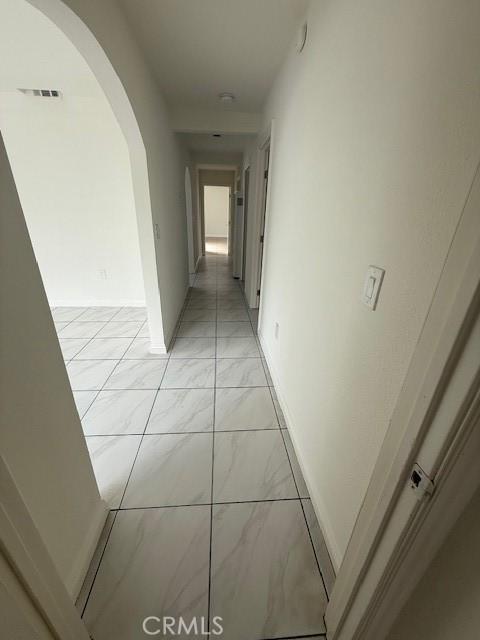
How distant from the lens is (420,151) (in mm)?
630

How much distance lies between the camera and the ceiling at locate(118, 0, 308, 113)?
1405 millimetres

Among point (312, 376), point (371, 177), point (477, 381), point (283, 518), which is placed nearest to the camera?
point (477, 381)

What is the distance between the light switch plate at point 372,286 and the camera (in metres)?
0.78

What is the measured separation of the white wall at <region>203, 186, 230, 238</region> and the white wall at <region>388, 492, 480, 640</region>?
38.4 feet

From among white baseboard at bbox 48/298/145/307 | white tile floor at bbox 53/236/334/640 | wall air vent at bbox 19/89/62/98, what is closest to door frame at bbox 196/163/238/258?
wall air vent at bbox 19/89/62/98

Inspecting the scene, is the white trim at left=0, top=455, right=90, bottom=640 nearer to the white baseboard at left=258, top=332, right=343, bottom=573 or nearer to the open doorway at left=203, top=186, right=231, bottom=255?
the white baseboard at left=258, top=332, right=343, bottom=573

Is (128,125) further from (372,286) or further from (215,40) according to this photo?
(372,286)

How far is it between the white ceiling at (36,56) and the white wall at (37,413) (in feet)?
5.61

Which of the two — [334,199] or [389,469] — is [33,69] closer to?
[334,199]

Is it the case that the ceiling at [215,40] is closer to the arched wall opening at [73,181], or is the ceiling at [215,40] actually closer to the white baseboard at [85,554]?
the arched wall opening at [73,181]

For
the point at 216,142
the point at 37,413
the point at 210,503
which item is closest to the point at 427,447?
the point at 37,413

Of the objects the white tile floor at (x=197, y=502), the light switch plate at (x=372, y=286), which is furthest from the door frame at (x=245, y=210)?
the light switch plate at (x=372, y=286)

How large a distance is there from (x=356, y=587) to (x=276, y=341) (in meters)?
1.57

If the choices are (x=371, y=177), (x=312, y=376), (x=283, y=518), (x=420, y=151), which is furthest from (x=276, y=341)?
(x=420, y=151)
